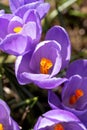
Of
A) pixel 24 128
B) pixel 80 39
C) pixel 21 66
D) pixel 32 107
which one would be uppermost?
pixel 21 66

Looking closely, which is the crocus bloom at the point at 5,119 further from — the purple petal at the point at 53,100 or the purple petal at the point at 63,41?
the purple petal at the point at 63,41

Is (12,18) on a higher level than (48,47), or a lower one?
higher

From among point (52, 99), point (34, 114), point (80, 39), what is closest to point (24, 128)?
point (34, 114)

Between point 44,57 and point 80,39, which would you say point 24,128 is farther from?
point 80,39

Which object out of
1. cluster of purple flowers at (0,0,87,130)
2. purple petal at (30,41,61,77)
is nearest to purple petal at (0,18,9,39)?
cluster of purple flowers at (0,0,87,130)

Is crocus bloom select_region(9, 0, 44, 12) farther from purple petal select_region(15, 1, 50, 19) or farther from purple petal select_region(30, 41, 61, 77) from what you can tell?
purple petal select_region(30, 41, 61, 77)

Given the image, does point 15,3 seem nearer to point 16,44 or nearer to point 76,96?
point 16,44

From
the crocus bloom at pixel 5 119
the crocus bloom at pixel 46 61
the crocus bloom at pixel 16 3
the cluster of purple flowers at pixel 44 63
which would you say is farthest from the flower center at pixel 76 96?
the crocus bloom at pixel 16 3
